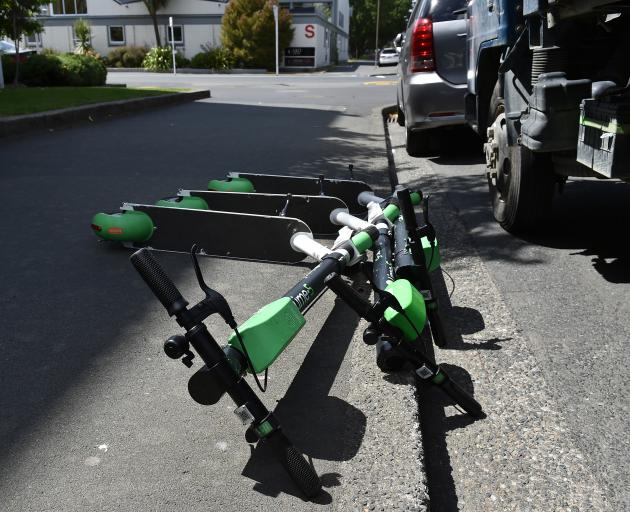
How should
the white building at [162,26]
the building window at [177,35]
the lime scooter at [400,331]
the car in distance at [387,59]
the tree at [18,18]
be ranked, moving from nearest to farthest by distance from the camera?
the lime scooter at [400,331] < the tree at [18,18] < the white building at [162,26] < the building window at [177,35] < the car in distance at [387,59]

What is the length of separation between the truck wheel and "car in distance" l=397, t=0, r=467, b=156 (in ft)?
1.95

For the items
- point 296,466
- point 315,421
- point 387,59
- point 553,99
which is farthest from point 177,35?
point 296,466

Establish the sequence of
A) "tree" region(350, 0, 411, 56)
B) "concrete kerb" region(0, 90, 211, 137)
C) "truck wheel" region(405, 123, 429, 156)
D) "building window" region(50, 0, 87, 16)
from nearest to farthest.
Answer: "truck wheel" region(405, 123, 429, 156), "concrete kerb" region(0, 90, 211, 137), "building window" region(50, 0, 87, 16), "tree" region(350, 0, 411, 56)

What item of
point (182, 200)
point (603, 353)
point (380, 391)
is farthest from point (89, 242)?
point (603, 353)

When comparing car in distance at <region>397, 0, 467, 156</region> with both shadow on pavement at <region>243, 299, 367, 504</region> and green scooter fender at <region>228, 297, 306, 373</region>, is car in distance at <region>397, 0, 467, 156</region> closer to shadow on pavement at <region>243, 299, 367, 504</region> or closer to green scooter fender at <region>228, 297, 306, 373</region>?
shadow on pavement at <region>243, 299, 367, 504</region>

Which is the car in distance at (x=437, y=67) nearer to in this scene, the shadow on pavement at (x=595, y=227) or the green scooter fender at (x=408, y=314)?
the shadow on pavement at (x=595, y=227)

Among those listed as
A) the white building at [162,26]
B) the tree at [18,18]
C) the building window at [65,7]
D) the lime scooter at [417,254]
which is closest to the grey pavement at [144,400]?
the lime scooter at [417,254]

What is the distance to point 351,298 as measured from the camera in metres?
2.72

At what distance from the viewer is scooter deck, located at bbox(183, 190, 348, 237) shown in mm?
4996

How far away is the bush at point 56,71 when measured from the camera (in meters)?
21.1

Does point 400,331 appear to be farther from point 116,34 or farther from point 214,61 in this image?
point 116,34

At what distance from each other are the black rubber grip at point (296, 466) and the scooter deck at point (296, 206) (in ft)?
9.25

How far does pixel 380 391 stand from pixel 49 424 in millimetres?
1273

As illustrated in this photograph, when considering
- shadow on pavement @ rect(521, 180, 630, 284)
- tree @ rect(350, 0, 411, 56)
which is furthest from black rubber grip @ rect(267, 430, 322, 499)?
tree @ rect(350, 0, 411, 56)
